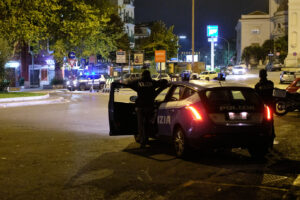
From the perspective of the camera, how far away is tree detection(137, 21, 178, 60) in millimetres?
74000

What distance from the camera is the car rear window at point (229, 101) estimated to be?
8.42 m

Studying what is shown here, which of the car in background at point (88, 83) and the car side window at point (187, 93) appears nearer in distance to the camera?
the car side window at point (187, 93)

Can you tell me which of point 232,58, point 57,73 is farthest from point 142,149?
point 232,58

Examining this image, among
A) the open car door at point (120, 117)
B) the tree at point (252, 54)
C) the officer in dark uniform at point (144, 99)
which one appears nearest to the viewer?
the officer in dark uniform at point (144, 99)

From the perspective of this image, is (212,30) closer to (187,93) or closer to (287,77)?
(287,77)

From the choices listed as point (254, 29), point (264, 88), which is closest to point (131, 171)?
point (264, 88)

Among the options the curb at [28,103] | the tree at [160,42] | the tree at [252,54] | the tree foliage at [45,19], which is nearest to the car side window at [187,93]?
the curb at [28,103]

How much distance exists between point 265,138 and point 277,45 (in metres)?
86.4

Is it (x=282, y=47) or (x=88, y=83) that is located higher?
(x=282, y=47)

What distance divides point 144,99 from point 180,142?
152 cm

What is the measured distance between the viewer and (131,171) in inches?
313

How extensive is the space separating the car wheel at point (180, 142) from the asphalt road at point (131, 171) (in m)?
0.17

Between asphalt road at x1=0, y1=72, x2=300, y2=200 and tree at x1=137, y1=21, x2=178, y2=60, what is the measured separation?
6229 cm

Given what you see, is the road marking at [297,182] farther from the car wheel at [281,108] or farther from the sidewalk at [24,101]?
the sidewalk at [24,101]
